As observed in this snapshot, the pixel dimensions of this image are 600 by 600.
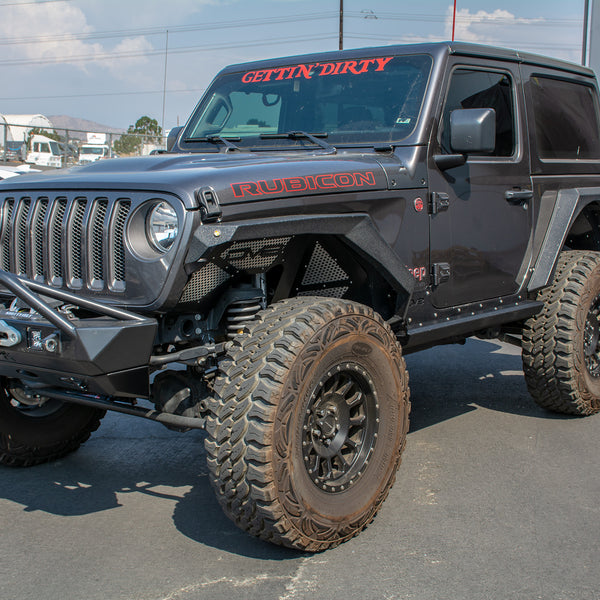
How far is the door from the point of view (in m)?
4.04

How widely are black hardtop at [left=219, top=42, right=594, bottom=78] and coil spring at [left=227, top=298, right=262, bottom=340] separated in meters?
1.81

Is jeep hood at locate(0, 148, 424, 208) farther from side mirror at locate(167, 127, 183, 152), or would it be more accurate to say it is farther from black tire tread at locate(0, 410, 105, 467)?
black tire tread at locate(0, 410, 105, 467)

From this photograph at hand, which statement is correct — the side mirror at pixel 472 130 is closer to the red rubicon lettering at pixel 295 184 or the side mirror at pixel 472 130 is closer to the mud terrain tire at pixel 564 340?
the red rubicon lettering at pixel 295 184

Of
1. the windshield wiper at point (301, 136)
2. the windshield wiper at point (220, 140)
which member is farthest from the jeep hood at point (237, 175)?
the windshield wiper at point (220, 140)

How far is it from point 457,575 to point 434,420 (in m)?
2.21

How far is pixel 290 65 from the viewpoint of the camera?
185 inches

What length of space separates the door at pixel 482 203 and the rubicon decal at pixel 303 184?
0.56 meters

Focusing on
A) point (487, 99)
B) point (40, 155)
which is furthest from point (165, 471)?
point (40, 155)

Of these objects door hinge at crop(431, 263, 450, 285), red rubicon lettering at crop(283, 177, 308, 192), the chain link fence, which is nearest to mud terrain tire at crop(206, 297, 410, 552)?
red rubicon lettering at crop(283, 177, 308, 192)

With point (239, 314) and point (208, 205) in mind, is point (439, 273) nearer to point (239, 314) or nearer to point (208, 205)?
point (239, 314)

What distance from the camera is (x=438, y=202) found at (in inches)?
156

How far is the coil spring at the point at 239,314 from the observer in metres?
3.35

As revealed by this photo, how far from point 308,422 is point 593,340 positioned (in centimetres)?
284

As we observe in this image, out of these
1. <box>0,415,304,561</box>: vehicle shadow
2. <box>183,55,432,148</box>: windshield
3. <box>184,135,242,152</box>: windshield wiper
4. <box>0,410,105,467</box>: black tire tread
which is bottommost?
<box>0,415,304,561</box>: vehicle shadow
